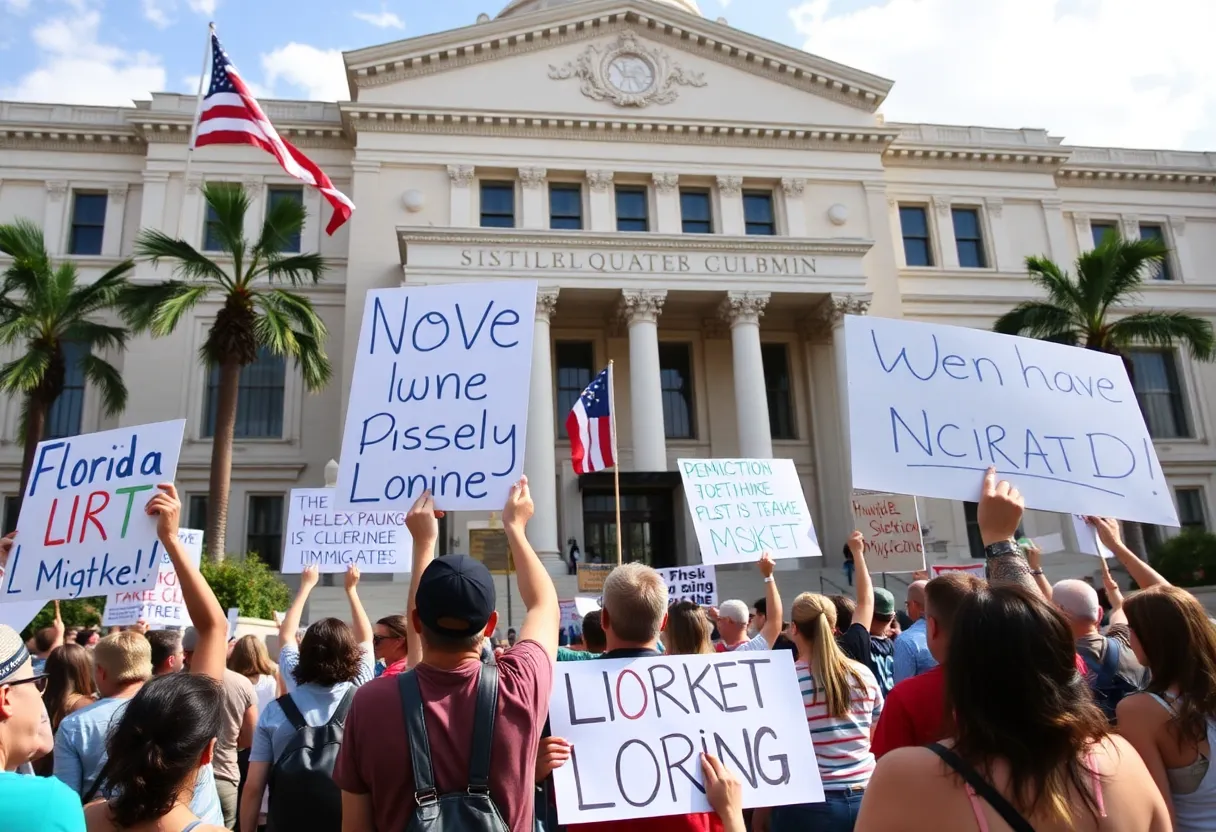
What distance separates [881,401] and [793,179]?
25975mm

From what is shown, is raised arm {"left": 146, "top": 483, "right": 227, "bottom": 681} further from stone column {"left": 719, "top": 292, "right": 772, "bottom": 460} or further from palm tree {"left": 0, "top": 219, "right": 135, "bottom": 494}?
stone column {"left": 719, "top": 292, "right": 772, "bottom": 460}

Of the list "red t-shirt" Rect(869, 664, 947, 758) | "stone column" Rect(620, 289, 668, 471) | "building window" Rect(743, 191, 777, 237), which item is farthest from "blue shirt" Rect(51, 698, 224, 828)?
"building window" Rect(743, 191, 777, 237)

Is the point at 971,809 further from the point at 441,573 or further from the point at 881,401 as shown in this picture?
the point at 881,401

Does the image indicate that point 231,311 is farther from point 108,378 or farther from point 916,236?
point 916,236

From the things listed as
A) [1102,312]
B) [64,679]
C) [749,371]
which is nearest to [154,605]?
[64,679]

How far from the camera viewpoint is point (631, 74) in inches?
1153

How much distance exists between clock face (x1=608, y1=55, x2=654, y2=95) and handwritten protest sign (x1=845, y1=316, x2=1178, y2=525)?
26041 millimetres

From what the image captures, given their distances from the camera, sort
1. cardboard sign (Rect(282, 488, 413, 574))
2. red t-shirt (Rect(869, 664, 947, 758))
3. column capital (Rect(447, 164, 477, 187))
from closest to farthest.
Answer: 1. red t-shirt (Rect(869, 664, 947, 758))
2. cardboard sign (Rect(282, 488, 413, 574))
3. column capital (Rect(447, 164, 477, 187))

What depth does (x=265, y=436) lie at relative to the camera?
26578 millimetres

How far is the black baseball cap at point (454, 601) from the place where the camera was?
259 centimetres

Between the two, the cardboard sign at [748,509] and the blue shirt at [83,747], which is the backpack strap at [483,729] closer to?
the blue shirt at [83,747]

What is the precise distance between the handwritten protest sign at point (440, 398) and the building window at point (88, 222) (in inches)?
1116

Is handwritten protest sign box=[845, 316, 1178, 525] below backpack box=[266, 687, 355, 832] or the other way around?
the other way around

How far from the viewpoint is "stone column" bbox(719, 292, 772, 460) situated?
80.8 ft
